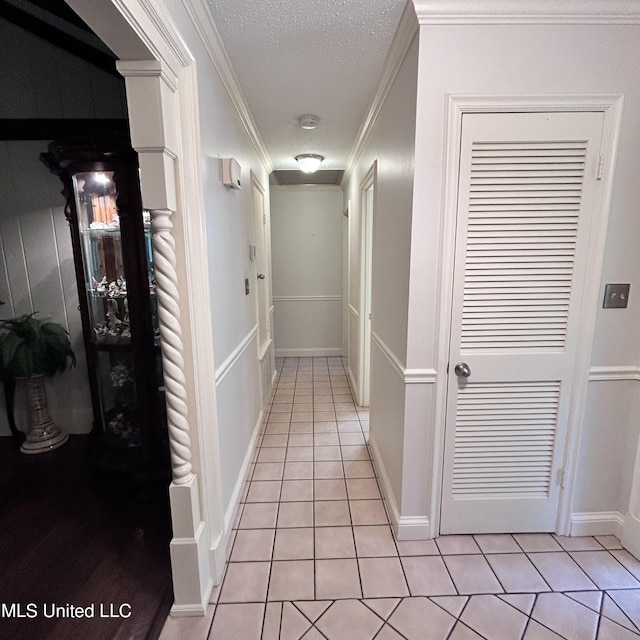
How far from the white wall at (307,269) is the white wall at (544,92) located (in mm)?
3498

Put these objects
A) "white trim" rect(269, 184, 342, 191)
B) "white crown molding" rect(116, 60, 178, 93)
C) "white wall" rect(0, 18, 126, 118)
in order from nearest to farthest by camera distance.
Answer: "white crown molding" rect(116, 60, 178, 93) < "white wall" rect(0, 18, 126, 118) < "white trim" rect(269, 184, 342, 191)

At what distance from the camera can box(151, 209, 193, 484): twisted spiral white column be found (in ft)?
3.86

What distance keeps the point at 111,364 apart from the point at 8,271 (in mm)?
1085

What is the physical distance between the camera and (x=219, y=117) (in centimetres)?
169

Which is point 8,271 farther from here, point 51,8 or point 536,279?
point 536,279

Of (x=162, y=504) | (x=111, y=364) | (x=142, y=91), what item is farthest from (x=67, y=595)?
(x=142, y=91)

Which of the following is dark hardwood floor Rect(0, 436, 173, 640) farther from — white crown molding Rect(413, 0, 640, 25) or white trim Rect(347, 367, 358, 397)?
white crown molding Rect(413, 0, 640, 25)

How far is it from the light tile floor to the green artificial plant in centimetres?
155

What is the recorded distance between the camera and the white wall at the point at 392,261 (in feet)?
5.12

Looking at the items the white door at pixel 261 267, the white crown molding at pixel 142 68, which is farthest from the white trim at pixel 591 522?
the white crown molding at pixel 142 68

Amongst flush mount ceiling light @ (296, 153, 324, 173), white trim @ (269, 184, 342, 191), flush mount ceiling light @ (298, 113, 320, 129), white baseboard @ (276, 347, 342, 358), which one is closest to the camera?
flush mount ceiling light @ (298, 113, 320, 129)

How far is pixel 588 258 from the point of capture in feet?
4.99

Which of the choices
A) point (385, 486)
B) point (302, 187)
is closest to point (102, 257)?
point (385, 486)

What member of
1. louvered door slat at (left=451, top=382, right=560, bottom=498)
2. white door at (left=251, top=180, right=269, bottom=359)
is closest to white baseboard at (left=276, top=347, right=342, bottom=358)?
white door at (left=251, top=180, right=269, bottom=359)
